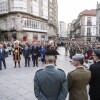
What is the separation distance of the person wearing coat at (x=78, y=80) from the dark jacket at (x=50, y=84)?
0.36 metres

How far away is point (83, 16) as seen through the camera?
6988 centimetres

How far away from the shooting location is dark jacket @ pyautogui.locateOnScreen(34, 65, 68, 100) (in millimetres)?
3320

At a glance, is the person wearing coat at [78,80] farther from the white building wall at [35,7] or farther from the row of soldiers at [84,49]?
the white building wall at [35,7]

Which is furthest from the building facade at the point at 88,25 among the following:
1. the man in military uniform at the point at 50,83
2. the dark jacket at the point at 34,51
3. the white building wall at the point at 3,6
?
the man in military uniform at the point at 50,83

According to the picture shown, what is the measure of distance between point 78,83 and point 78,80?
56mm

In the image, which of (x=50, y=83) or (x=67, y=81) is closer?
(x=50, y=83)

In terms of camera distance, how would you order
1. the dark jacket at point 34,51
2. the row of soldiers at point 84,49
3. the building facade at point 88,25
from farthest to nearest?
the building facade at point 88,25, the dark jacket at point 34,51, the row of soldiers at point 84,49

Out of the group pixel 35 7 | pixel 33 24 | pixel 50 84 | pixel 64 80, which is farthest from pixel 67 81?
pixel 35 7

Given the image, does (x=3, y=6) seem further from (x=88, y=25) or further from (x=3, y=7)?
(x=88, y=25)

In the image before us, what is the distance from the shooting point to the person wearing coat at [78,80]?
146 inches

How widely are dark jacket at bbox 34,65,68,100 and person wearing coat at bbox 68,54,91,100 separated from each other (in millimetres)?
363

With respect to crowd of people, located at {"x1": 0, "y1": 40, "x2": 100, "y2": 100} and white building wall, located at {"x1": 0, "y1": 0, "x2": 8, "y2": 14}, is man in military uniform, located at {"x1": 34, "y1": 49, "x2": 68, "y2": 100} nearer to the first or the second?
crowd of people, located at {"x1": 0, "y1": 40, "x2": 100, "y2": 100}

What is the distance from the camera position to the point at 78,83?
3740 millimetres

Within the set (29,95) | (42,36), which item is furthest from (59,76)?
(42,36)
